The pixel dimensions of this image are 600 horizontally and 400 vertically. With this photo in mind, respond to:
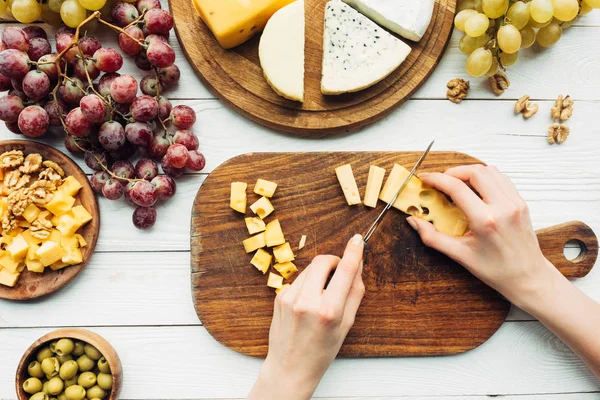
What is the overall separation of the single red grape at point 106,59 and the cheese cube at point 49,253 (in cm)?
40

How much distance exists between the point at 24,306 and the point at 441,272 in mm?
986

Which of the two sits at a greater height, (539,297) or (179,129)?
(539,297)

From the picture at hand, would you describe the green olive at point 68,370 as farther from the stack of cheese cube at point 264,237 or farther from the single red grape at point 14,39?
the single red grape at point 14,39

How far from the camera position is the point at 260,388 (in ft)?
3.54

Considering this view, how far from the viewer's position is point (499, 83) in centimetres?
123

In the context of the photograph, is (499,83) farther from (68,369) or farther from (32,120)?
(68,369)

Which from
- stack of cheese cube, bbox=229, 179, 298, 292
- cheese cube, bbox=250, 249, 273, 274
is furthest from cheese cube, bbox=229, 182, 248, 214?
cheese cube, bbox=250, 249, 273, 274

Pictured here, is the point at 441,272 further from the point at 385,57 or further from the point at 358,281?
the point at 385,57

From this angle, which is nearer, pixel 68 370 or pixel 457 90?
pixel 68 370

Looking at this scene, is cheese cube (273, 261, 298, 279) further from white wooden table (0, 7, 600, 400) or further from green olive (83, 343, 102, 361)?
green olive (83, 343, 102, 361)

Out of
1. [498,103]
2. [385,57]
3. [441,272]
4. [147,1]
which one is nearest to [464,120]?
[498,103]

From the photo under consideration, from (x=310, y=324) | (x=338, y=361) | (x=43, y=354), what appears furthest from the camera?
(x=338, y=361)

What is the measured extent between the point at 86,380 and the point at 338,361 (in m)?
0.57

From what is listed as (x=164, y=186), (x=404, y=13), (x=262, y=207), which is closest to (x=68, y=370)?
(x=164, y=186)
